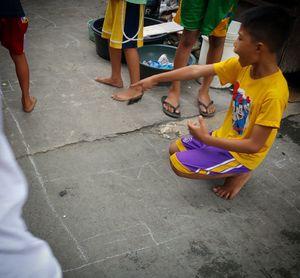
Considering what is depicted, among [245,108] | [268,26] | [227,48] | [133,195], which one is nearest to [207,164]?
[245,108]

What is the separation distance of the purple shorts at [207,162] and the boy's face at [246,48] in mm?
570

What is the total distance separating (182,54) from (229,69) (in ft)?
3.17

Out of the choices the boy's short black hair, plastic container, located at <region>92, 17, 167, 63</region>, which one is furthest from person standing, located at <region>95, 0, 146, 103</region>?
the boy's short black hair

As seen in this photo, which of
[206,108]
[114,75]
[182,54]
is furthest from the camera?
[114,75]

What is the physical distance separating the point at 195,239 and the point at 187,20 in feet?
5.76

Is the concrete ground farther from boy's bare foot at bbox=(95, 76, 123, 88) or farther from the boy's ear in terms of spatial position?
the boy's ear

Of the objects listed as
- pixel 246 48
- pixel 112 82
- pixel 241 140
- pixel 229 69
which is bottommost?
pixel 112 82

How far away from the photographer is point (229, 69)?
6.93ft

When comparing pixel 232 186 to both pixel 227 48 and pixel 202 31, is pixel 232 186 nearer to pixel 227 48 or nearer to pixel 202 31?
pixel 202 31

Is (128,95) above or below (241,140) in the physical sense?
below

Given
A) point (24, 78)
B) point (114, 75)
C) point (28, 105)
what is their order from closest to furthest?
point (24, 78) < point (28, 105) < point (114, 75)

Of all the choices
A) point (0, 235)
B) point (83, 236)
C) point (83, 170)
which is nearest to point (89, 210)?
point (83, 236)

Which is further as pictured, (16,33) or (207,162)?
(16,33)

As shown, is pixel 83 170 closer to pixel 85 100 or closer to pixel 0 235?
pixel 85 100
